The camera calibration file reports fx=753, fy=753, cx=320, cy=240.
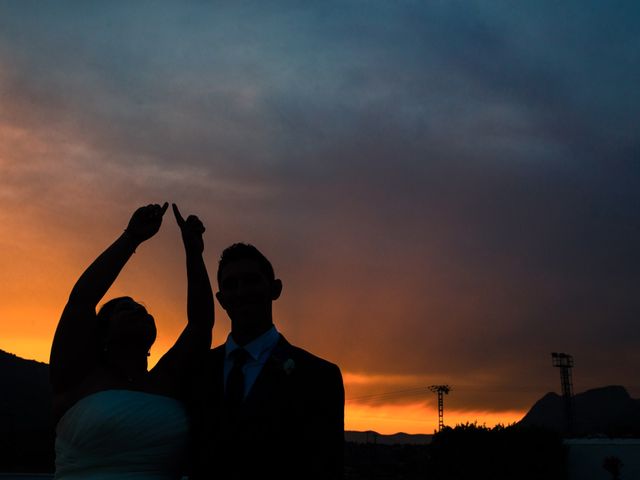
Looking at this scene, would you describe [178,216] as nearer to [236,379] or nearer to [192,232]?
[192,232]

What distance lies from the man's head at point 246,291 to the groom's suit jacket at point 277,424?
254mm

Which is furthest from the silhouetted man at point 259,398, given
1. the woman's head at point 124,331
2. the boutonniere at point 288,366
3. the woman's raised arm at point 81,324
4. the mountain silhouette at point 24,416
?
the mountain silhouette at point 24,416

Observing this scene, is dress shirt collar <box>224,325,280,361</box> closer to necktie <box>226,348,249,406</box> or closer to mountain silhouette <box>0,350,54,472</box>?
necktie <box>226,348,249,406</box>

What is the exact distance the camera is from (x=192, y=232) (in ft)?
19.8

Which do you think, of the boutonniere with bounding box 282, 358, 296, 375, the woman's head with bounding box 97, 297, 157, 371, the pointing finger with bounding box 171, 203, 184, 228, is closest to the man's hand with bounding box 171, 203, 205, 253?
the pointing finger with bounding box 171, 203, 184, 228

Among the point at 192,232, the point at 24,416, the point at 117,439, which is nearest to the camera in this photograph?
the point at 117,439

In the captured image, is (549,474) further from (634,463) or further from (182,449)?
(182,449)

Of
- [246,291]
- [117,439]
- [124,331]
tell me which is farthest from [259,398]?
[124,331]

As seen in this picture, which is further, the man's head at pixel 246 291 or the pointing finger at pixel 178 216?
the pointing finger at pixel 178 216

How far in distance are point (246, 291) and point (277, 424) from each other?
0.93 meters

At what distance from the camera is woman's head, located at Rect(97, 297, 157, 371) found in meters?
5.21

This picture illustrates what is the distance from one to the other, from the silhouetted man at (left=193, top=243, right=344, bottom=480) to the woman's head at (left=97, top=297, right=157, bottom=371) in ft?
1.61

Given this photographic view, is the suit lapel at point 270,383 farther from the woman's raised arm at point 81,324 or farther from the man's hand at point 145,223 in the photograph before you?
the man's hand at point 145,223

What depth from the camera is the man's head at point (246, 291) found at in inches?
206
